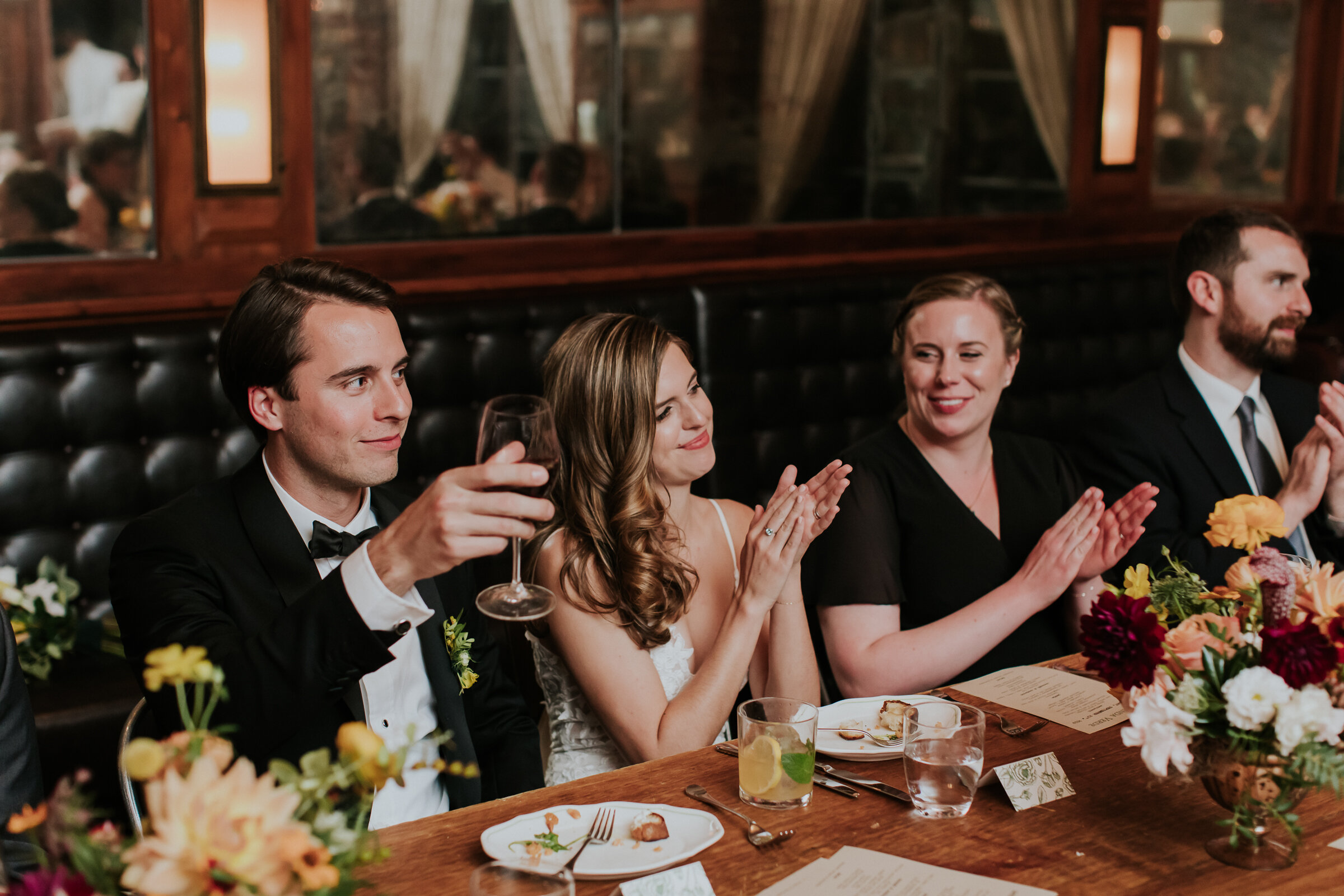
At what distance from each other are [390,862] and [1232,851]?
1.00 meters

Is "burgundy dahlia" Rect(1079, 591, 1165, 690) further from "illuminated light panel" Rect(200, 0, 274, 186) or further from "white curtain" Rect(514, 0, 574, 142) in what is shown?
"white curtain" Rect(514, 0, 574, 142)

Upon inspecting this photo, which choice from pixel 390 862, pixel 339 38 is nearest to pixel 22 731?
pixel 390 862

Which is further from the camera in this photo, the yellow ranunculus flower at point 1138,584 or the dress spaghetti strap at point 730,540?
the dress spaghetti strap at point 730,540

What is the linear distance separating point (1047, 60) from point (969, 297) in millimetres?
3324

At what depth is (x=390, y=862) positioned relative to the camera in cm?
154

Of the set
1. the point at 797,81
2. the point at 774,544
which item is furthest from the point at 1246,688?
the point at 797,81

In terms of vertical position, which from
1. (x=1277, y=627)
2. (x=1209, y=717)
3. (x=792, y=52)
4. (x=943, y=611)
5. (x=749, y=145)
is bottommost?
(x=943, y=611)

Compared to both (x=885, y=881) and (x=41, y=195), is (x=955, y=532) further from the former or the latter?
(x=41, y=195)

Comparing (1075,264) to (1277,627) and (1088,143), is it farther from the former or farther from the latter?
(1277,627)

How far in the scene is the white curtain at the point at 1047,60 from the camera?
5496 millimetres

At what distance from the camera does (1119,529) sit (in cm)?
240

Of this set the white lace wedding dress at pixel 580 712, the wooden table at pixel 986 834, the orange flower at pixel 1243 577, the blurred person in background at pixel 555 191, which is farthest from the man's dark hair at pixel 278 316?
the blurred person in background at pixel 555 191

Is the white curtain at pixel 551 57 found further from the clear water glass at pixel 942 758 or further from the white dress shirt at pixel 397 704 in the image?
the clear water glass at pixel 942 758

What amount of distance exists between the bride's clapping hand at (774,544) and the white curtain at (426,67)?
96.2 inches
